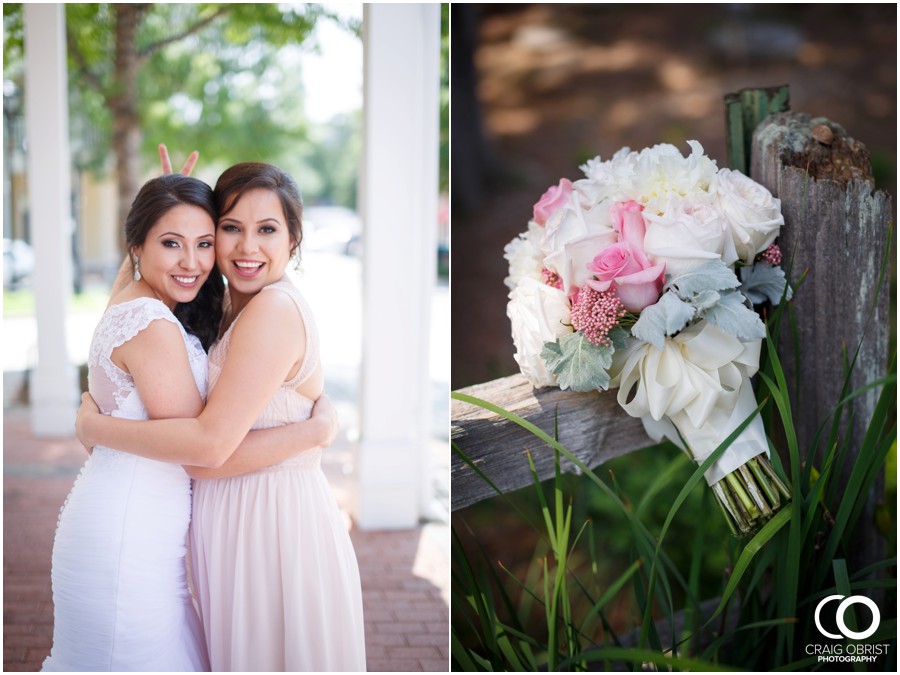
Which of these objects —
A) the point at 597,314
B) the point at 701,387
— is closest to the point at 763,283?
the point at 701,387

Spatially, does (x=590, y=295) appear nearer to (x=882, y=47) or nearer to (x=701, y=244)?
(x=701, y=244)

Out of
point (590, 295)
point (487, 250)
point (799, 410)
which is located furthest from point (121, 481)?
point (487, 250)

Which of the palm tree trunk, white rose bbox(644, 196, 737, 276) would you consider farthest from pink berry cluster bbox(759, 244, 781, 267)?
the palm tree trunk

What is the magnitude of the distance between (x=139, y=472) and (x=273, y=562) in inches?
14.8

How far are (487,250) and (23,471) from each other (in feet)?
10.9

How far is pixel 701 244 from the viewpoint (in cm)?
153

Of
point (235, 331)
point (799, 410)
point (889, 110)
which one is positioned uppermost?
point (889, 110)

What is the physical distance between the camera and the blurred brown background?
562 cm

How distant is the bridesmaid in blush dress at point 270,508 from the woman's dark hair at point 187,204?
36 millimetres

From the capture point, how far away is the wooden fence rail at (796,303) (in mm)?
1639

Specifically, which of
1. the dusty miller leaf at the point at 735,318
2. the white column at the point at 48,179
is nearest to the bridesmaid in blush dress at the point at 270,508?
the dusty miller leaf at the point at 735,318

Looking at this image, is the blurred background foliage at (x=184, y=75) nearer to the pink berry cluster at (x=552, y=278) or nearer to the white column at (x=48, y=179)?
the white column at (x=48, y=179)

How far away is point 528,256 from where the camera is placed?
1.70m

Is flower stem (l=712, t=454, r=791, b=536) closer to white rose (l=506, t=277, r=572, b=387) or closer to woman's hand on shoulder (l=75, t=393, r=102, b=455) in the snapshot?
white rose (l=506, t=277, r=572, b=387)
